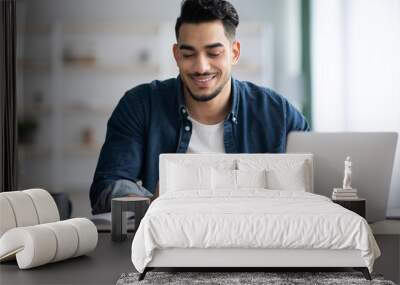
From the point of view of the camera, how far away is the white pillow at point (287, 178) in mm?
5738

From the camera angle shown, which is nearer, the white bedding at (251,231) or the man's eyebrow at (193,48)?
the white bedding at (251,231)

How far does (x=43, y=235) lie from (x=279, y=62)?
10.2 feet

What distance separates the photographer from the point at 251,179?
224 inches

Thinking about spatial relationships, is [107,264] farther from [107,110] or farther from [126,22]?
[126,22]

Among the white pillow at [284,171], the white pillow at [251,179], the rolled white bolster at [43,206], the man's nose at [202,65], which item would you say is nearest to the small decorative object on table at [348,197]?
the white pillow at [284,171]

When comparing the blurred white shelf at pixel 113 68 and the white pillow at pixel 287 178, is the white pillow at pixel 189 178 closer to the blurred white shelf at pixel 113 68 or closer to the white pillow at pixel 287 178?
the white pillow at pixel 287 178

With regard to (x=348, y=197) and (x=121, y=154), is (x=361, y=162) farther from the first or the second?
(x=121, y=154)

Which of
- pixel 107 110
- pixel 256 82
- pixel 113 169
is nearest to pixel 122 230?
pixel 113 169

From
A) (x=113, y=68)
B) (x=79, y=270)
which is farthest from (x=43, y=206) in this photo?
(x=113, y=68)

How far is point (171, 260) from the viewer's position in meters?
4.35

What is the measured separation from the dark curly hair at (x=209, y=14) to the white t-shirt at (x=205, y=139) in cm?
90

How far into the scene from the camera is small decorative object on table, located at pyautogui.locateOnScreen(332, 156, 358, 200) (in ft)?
18.9

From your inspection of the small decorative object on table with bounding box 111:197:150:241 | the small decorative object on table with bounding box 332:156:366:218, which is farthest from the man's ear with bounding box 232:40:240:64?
the small decorative object on table with bounding box 111:197:150:241

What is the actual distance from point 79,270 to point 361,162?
8.96ft
